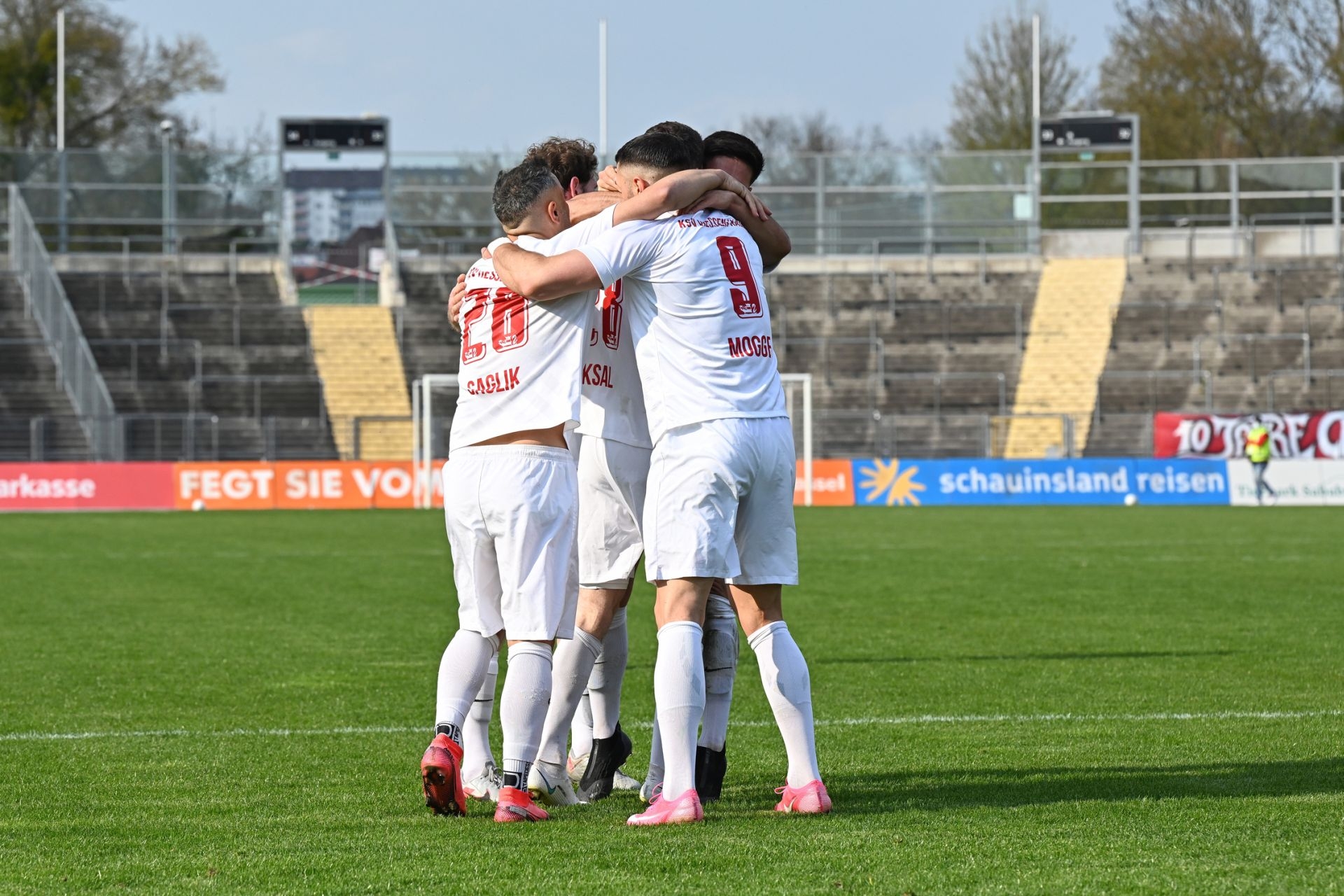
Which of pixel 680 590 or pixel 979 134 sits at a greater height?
pixel 979 134

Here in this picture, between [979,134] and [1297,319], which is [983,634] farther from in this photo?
[979,134]

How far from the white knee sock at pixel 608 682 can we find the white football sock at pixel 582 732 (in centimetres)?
27

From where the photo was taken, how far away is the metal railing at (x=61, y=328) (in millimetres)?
34188

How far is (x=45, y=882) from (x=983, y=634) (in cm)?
771

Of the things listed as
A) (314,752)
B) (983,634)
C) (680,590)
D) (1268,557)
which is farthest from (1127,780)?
(1268,557)

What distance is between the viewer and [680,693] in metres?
5.29

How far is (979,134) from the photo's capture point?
5841cm

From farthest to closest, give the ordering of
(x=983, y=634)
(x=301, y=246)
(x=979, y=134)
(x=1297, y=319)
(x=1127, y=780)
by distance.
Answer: (x=979, y=134) < (x=301, y=246) < (x=1297, y=319) < (x=983, y=634) < (x=1127, y=780)

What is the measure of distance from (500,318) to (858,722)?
2.88 metres

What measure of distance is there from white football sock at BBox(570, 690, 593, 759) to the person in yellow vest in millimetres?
25830

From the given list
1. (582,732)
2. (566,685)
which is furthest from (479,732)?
(582,732)

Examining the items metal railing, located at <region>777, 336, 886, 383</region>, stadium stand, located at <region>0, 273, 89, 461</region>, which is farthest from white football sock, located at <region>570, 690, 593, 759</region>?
metal railing, located at <region>777, 336, 886, 383</region>

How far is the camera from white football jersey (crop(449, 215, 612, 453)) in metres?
5.40

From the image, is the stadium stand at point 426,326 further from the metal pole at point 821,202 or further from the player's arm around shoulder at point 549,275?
the player's arm around shoulder at point 549,275
